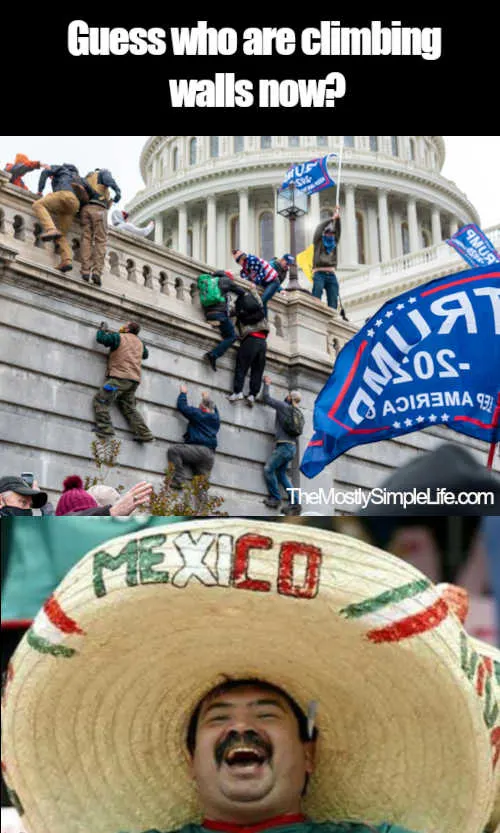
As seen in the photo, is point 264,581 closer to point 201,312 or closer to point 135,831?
point 135,831

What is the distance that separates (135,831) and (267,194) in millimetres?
75998

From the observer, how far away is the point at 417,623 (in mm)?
3154

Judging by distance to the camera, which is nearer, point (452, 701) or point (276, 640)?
point (452, 701)

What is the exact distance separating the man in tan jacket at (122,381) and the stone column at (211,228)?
197 feet

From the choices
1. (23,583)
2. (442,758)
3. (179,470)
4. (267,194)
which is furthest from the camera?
(267,194)

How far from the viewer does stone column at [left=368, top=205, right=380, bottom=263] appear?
250ft

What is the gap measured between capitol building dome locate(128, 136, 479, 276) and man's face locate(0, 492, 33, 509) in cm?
6685

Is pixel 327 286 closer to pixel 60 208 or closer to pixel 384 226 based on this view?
pixel 60 208

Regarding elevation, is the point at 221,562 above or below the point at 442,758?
above

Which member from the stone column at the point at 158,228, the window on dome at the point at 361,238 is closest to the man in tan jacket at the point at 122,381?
the window on dome at the point at 361,238

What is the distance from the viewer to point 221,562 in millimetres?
3104

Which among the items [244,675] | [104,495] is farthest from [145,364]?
[244,675]

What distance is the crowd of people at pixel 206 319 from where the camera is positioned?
50.1 ft

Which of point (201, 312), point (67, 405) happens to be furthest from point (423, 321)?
point (201, 312)
